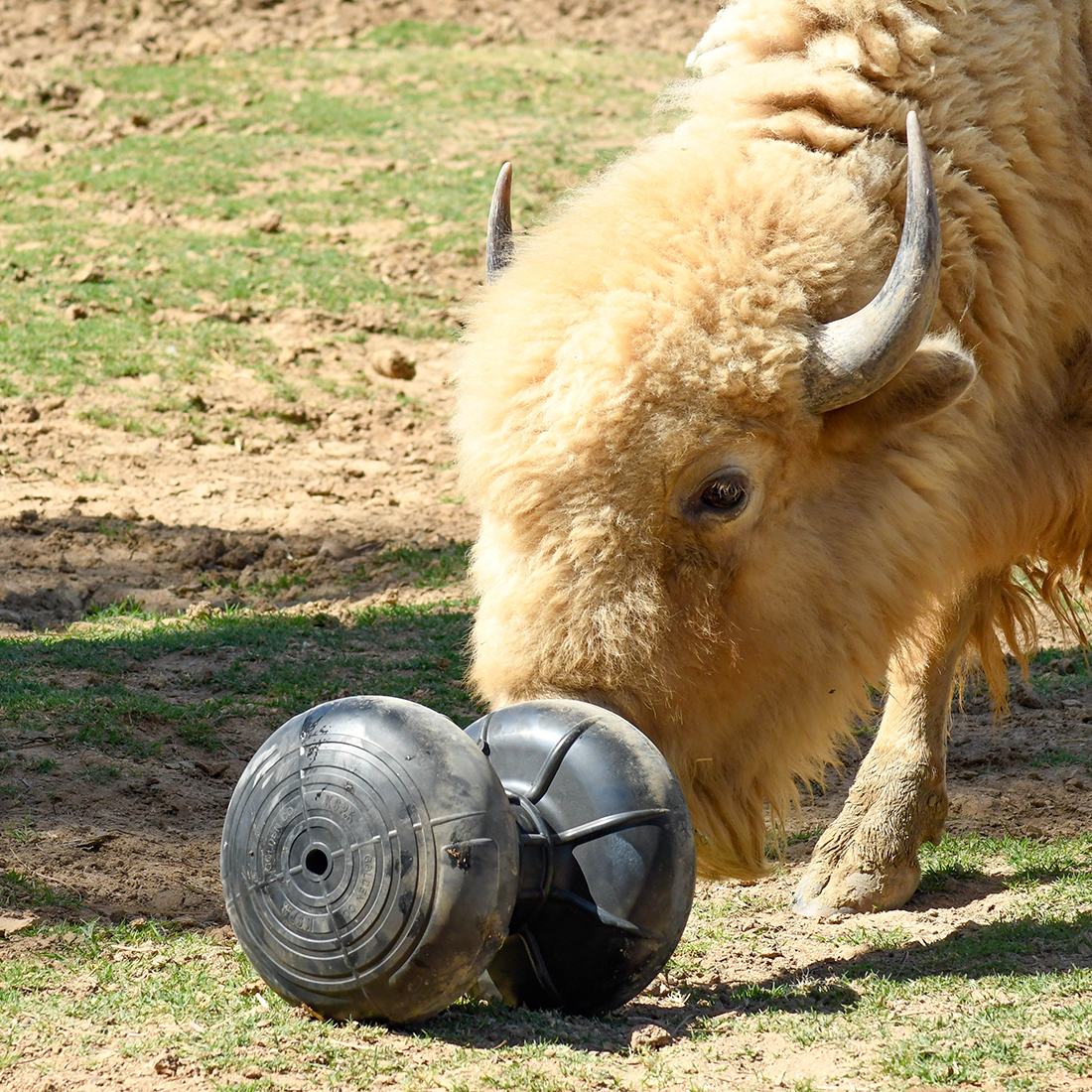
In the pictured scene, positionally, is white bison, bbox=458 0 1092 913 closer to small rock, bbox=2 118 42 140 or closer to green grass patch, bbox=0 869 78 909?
green grass patch, bbox=0 869 78 909

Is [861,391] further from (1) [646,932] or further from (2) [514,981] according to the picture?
(2) [514,981]

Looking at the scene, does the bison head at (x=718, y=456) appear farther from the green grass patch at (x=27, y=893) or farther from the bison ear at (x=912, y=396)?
the green grass patch at (x=27, y=893)

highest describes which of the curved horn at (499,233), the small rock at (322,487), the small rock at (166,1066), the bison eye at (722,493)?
the curved horn at (499,233)

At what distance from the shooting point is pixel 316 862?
2.92 meters

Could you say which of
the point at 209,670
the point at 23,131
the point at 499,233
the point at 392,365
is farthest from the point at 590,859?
the point at 23,131

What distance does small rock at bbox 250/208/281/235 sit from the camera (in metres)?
12.4

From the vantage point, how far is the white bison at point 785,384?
11.1ft

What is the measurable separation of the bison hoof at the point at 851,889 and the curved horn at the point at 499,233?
215 cm

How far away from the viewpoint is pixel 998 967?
366 cm

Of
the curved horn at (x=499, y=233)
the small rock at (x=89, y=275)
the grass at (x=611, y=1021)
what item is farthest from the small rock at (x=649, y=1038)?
the small rock at (x=89, y=275)

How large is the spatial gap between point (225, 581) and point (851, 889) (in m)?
3.83

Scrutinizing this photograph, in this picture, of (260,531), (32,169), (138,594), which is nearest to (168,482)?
(260,531)

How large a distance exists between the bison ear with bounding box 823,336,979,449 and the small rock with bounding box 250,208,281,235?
9541 millimetres

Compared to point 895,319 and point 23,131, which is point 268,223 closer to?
point 23,131
